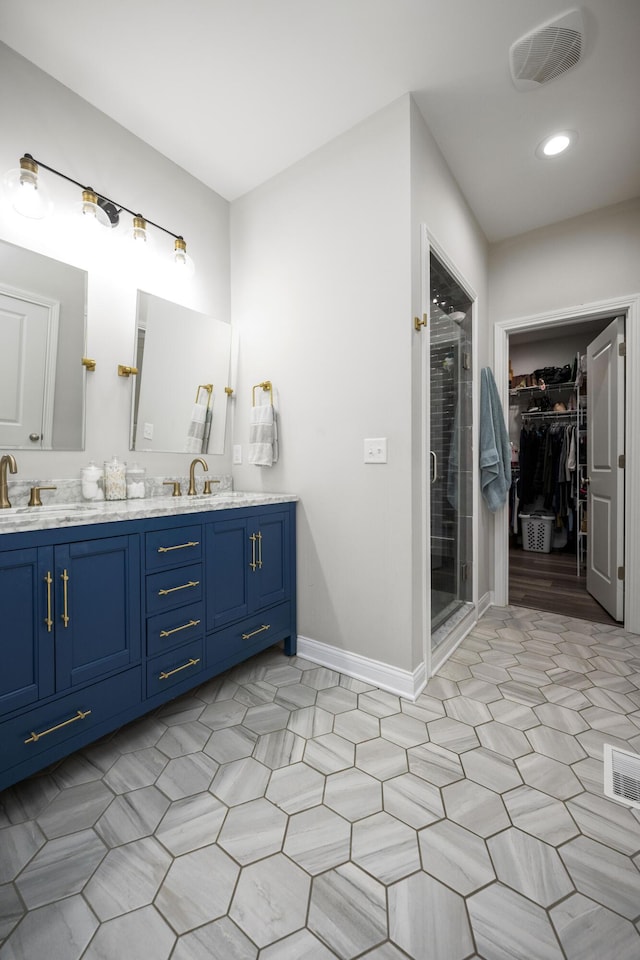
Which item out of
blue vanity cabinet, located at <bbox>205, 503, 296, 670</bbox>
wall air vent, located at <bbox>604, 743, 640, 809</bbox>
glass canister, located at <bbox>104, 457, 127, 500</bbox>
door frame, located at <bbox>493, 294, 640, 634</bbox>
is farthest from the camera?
door frame, located at <bbox>493, 294, 640, 634</bbox>

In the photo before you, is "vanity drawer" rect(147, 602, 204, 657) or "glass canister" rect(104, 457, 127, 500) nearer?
"vanity drawer" rect(147, 602, 204, 657)

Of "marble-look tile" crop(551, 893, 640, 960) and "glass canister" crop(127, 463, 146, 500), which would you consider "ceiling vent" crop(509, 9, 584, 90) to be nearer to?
"glass canister" crop(127, 463, 146, 500)

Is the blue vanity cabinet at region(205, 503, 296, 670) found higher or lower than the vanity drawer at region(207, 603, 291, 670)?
higher

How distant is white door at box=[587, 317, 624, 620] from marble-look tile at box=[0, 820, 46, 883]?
3.20 m

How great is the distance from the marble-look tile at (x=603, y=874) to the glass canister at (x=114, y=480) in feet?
6.64

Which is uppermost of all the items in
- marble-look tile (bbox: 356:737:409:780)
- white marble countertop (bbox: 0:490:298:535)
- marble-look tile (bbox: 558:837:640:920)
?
white marble countertop (bbox: 0:490:298:535)

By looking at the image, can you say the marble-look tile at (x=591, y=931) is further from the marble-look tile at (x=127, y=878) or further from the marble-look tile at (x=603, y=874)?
the marble-look tile at (x=127, y=878)

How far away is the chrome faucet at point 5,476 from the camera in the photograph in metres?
1.56

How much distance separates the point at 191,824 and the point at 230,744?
1.14 ft

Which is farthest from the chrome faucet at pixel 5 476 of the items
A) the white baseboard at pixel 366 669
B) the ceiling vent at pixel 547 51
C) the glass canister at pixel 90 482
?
the ceiling vent at pixel 547 51

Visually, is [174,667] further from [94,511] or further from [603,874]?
[603,874]

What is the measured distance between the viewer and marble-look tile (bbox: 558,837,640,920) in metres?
0.98

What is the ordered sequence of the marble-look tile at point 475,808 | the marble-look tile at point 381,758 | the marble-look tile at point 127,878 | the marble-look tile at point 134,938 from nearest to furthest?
the marble-look tile at point 134,938, the marble-look tile at point 127,878, the marble-look tile at point 475,808, the marble-look tile at point 381,758

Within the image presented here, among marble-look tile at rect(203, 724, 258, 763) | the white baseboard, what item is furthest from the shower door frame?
marble-look tile at rect(203, 724, 258, 763)
